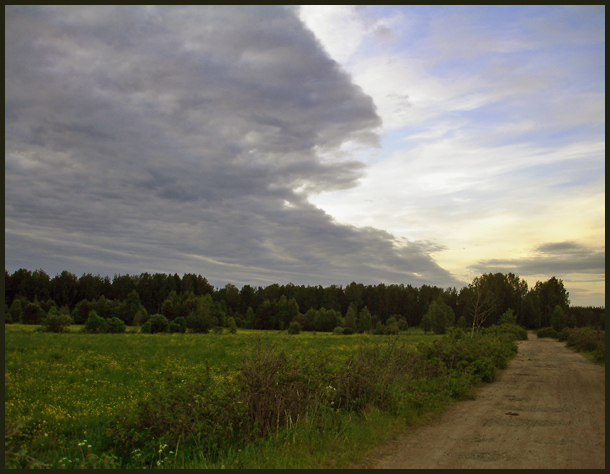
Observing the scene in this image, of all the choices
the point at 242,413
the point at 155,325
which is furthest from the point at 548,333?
the point at 242,413

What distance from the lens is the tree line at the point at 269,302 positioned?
78.3 m

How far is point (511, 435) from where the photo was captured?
27.8 feet

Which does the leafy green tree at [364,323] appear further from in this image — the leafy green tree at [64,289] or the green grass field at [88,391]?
the leafy green tree at [64,289]

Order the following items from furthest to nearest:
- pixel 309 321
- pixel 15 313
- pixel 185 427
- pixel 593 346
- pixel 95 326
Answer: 1. pixel 309 321
2. pixel 15 313
3. pixel 95 326
4. pixel 593 346
5. pixel 185 427

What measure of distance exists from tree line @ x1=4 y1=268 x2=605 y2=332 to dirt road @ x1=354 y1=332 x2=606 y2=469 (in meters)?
54.6

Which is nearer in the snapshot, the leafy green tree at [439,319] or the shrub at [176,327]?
the shrub at [176,327]

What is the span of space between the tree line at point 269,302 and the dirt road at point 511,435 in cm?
5457

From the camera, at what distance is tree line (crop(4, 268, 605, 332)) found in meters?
78.3

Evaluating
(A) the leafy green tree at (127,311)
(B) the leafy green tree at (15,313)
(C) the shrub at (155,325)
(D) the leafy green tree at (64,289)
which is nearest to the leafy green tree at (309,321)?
(A) the leafy green tree at (127,311)

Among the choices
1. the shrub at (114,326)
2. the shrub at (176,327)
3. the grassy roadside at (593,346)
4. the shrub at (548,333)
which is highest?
the grassy roadside at (593,346)

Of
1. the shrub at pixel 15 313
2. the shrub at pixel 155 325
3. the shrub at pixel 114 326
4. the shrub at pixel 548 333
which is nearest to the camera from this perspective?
the shrub at pixel 114 326

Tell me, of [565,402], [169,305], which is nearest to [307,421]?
[565,402]

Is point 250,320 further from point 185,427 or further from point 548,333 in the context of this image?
point 185,427

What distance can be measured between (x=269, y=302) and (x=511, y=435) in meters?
92.0
